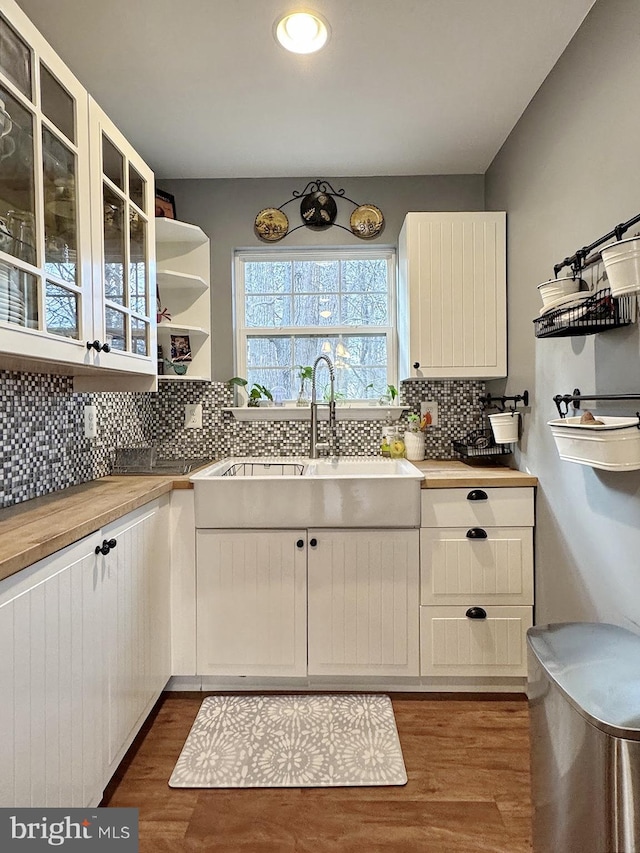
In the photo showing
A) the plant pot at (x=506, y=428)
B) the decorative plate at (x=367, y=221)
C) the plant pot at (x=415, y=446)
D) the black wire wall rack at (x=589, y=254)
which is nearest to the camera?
the black wire wall rack at (x=589, y=254)

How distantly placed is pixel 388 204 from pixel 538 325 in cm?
128

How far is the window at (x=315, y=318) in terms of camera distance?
9.41 feet

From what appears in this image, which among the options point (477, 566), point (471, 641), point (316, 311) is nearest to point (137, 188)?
point (316, 311)

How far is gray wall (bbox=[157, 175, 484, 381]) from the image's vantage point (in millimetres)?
2732

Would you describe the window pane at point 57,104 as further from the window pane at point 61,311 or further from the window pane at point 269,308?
the window pane at point 269,308

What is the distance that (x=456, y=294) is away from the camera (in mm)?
2424

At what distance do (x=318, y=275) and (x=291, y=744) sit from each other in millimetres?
2273

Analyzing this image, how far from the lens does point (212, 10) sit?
1591 millimetres

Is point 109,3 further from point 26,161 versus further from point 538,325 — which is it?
point 538,325

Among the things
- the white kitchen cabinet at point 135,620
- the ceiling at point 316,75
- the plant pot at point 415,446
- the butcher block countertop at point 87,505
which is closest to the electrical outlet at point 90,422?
the butcher block countertop at point 87,505

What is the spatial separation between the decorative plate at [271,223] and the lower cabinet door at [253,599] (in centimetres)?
164

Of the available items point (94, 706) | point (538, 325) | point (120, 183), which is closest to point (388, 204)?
point (538, 325)

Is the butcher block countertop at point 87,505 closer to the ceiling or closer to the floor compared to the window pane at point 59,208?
closer to the floor

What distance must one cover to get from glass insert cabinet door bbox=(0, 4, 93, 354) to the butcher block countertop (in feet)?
1.46
